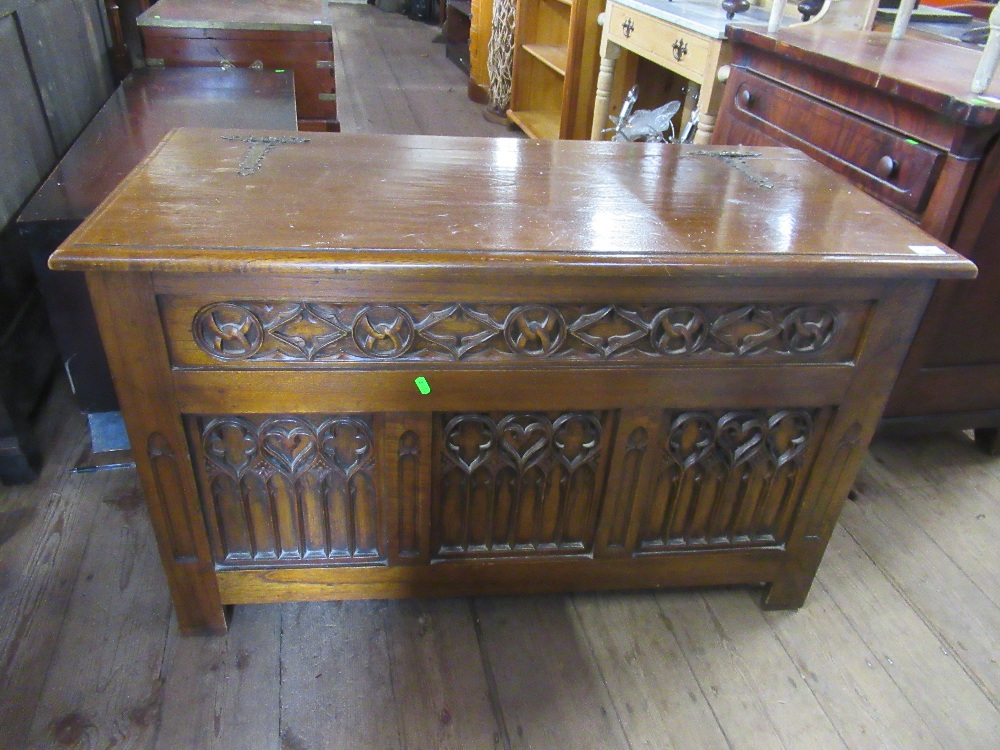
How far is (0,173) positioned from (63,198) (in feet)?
0.71

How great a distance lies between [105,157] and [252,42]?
1.36 metres

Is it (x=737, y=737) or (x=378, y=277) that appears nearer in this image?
(x=378, y=277)

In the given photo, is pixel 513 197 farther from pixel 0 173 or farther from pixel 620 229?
pixel 0 173

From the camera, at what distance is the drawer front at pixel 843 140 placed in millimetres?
1371

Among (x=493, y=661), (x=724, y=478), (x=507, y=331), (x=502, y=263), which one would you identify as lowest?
(x=493, y=661)

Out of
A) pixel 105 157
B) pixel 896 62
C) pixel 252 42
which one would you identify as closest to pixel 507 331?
pixel 896 62

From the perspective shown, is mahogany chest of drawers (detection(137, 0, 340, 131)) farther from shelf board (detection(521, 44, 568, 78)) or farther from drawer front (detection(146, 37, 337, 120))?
shelf board (detection(521, 44, 568, 78))

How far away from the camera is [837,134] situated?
154cm

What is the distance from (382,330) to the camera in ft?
3.31

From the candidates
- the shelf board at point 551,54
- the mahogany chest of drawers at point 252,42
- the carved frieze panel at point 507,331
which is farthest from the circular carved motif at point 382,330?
the shelf board at point 551,54

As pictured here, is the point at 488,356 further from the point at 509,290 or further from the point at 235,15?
the point at 235,15

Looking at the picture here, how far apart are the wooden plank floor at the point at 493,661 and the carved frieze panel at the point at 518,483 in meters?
0.18

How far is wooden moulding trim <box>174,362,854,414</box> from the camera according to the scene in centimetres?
103

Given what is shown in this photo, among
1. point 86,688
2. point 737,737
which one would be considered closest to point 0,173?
point 86,688
